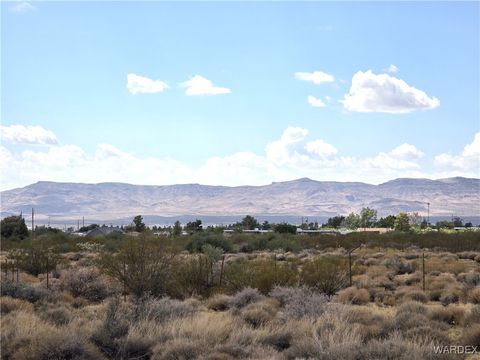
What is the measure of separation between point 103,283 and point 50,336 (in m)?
11.4

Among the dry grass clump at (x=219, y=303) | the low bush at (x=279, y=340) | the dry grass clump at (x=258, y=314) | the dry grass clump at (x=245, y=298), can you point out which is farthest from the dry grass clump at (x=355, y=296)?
the low bush at (x=279, y=340)

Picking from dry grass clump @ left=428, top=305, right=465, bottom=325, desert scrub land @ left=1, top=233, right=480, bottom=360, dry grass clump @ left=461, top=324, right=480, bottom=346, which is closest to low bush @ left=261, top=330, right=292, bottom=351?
desert scrub land @ left=1, top=233, right=480, bottom=360

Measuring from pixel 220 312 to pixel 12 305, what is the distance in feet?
19.3

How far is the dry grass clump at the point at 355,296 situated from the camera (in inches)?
845

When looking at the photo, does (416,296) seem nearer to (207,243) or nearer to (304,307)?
(304,307)

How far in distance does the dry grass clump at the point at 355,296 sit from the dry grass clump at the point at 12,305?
10.4m

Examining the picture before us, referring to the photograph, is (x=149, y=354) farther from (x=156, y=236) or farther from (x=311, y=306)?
(x=156, y=236)

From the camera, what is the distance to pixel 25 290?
19562 mm

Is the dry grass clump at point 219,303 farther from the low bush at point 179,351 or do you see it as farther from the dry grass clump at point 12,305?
the low bush at point 179,351

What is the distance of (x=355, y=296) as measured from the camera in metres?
21.7

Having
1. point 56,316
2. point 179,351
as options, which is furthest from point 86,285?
Result: point 179,351

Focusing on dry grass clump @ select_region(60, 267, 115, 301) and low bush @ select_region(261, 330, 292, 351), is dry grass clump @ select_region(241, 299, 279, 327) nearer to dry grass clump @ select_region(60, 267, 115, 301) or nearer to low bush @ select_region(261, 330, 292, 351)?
low bush @ select_region(261, 330, 292, 351)

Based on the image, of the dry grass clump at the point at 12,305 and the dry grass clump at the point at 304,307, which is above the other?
the dry grass clump at the point at 304,307

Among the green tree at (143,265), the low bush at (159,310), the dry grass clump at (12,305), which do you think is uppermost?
the green tree at (143,265)
